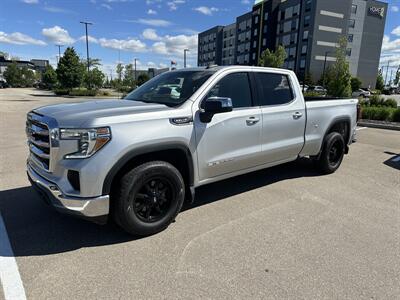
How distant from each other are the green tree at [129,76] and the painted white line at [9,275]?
57.7 m

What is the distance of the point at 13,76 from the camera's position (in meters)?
81.3

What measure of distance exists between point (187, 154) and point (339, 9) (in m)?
76.1

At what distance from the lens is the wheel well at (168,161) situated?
Result: 3.28 meters

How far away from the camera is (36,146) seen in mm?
3424

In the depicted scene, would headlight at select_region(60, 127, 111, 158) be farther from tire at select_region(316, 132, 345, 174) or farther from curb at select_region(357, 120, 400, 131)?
curb at select_region(357, 120, 400, 131)

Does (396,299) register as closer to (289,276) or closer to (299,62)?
(289,276)

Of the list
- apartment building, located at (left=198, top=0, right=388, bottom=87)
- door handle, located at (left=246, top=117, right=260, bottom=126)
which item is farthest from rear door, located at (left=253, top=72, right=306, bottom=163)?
apartment building, located at (left=198, top=0, right=388, bottom=87)

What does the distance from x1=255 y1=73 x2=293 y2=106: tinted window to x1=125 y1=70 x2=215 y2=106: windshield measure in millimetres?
891

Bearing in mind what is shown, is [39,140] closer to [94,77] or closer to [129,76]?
[94,77]

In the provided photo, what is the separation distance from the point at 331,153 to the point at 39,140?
5008 millimetres

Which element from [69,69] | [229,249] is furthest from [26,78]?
[229,249]

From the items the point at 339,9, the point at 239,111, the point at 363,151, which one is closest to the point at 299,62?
the point at 339,9

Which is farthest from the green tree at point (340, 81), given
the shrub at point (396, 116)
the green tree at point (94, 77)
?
the green tree at point (94, 77)

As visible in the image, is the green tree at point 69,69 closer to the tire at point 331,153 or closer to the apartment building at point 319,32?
the apartment building at point 319,32
